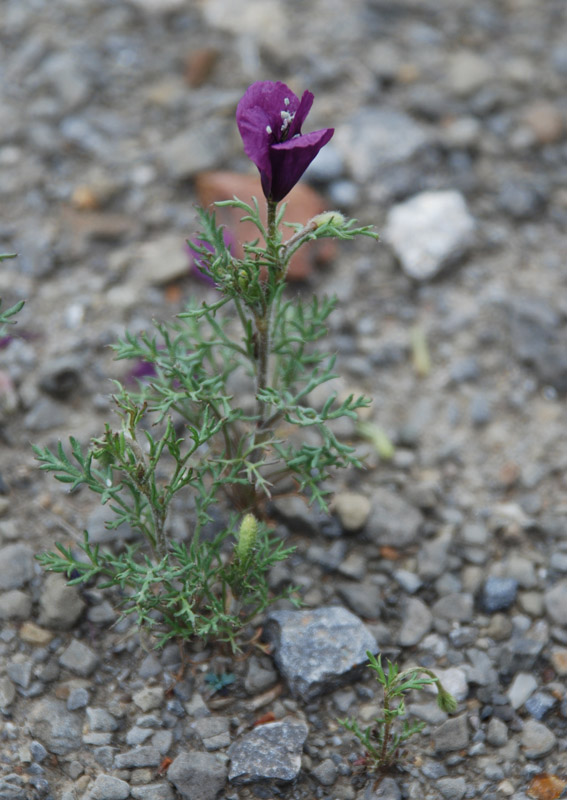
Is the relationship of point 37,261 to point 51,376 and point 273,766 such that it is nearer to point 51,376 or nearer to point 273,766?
point 51,376

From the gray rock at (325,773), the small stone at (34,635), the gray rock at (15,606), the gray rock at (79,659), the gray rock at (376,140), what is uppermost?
A: the gray rock at (376,140)

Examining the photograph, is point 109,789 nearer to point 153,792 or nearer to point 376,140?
point 153,792

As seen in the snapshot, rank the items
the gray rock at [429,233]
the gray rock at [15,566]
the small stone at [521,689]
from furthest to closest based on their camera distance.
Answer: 1. the gray rock at [429,233]
2. the gray rock at [15,566]
3. the small stone at [521,689]

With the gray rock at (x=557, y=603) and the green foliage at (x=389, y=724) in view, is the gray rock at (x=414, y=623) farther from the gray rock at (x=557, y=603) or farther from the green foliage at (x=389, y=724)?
the gray rock at (x=557, y=603)

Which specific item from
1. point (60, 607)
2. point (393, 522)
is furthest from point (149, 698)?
point (393, 522)

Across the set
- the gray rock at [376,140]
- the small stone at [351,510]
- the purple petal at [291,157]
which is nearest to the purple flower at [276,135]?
the purple petal at [291,157]

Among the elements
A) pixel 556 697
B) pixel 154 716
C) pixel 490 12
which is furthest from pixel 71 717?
pixel 490 12

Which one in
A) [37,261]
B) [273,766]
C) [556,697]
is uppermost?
[37,261]
